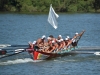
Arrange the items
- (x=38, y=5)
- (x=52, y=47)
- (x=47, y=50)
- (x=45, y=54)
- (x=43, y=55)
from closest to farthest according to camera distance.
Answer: (x=43, y=55) → (x=45, y=54) → (x=47, y=50) → (x=52, y=47) → (x=38, y=5)

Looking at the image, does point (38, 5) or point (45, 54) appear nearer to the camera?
point (45, 54)

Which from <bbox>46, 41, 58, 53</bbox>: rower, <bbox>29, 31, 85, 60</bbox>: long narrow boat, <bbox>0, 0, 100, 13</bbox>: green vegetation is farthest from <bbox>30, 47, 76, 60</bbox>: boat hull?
<bbox>0, 0, 100, 13</bbox>: green vegetation

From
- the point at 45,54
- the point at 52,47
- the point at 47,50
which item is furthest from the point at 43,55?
the point at 52,47

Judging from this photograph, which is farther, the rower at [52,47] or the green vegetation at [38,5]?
the green vegetation at [38,5]

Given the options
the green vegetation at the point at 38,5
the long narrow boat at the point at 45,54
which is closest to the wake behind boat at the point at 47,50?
the long narrow boat at the point at 45,54

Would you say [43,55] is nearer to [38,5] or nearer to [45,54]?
[45,54]

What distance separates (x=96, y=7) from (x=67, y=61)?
64921 millimetres

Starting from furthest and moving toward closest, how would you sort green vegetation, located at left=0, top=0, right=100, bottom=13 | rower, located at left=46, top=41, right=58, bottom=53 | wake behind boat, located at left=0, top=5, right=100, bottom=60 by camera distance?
green vegetation, located at left=0, top=0, right=100, bottom=13, rower, located at left=46, top=41, right=58, bottom=53, wake behind boat, located at left=0, top=5, right=100, bottom=60

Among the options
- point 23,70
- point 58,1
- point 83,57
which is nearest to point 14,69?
point 23,70

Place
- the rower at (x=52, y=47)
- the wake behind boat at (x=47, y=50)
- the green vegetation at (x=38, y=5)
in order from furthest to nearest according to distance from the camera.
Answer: the green vegetation at (x=38, y=5), the rower at (x=52, y=47), the wake behind boat at (x=47, y=50)

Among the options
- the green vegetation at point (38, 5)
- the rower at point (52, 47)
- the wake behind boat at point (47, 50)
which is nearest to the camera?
the wake behind boat at point (47, 50)

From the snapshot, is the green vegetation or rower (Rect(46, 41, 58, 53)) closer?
rower (Rect(46, 41, 58, 53))

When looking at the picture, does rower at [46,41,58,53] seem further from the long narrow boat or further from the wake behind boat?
the long narrow boat

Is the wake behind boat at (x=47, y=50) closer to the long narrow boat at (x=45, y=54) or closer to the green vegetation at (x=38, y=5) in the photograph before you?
the long narrow boat at (x=45, y=54)
